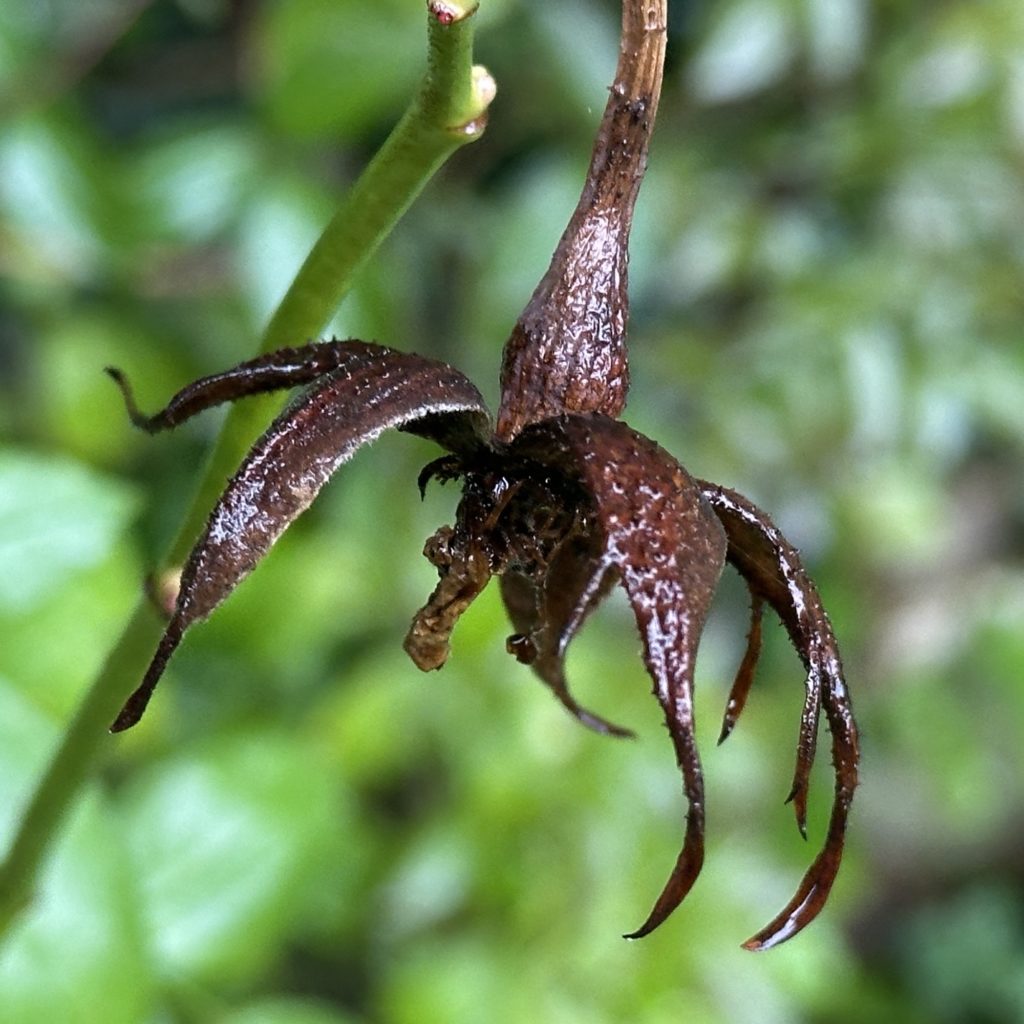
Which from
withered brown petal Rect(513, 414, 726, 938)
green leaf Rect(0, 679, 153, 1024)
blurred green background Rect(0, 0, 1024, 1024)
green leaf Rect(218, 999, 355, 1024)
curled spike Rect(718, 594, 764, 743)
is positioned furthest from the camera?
blurred green background Rect(0, 0, 1024, 1024)

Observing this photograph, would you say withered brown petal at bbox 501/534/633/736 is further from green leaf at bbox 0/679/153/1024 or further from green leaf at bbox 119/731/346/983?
green leaf at bbox 119/731/346/983

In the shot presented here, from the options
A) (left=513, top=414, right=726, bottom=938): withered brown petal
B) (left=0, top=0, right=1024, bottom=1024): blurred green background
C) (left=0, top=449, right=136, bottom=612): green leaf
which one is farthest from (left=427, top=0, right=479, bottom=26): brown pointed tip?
(left=0, top=0, right=1024, bottom=1024): blurred green background

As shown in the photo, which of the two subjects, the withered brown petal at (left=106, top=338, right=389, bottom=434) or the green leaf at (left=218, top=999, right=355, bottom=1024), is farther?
the green leaf at (left=218, top=999, right=355, bottom=1024)

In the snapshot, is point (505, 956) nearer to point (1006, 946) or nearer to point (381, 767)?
point (381, 767)

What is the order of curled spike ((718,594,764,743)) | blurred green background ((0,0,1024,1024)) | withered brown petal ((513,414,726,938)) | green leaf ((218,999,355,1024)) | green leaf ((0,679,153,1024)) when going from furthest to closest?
blurred green background ((0,0,1024,1024))
green leaf ((218,999,355,1024))
green leaf ((0,679,153,1024))
curled spike ((718,594,764,743))
withered brown petal ((513,414,726,938))

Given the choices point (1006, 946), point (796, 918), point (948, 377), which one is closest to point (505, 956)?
point (948, 377)

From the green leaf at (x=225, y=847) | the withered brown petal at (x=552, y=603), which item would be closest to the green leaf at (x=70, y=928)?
the green leaf at (x=225, y=847)

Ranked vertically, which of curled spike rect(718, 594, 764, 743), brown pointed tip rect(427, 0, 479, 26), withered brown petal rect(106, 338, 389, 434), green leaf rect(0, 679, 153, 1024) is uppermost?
brown pointed tip rect(427, 0, 479, 26)
